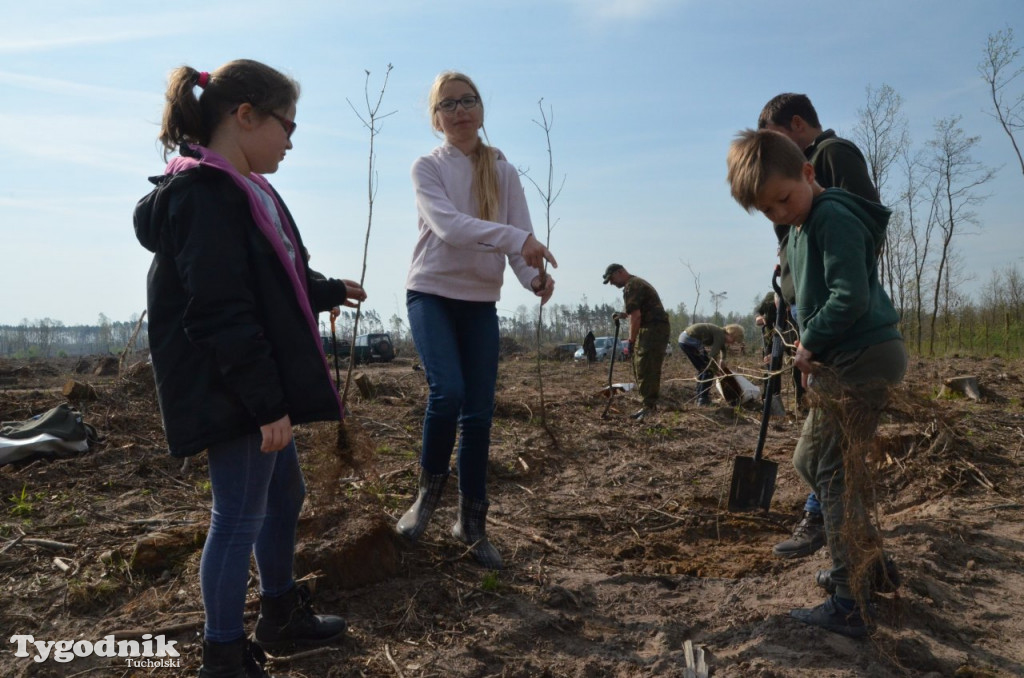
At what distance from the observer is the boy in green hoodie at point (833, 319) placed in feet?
7.48

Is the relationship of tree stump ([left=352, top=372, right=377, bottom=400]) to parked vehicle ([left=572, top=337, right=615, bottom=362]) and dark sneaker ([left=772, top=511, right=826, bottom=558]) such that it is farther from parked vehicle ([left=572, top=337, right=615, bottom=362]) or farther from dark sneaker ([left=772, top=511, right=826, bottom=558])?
parked vehicle ([left=572, top=337, right=615, bottom=362])

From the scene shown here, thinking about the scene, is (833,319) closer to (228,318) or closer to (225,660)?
(228,318)

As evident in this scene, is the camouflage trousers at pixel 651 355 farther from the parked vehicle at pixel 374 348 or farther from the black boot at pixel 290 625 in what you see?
the parked vehicle at pixel 374 348

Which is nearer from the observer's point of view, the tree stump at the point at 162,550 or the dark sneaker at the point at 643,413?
the tree stump at the point at 162,550

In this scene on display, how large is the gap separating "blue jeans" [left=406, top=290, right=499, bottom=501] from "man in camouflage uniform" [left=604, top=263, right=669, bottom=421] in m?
5.35

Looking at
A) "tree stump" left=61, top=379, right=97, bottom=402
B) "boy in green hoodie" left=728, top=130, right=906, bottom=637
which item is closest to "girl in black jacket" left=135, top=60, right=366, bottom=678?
"boy in green hoodie" left=728, top=130, right=906, bottom=637

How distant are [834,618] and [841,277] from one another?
110 centimetres

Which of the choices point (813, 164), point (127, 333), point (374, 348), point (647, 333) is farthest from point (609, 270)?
point (127, 333)

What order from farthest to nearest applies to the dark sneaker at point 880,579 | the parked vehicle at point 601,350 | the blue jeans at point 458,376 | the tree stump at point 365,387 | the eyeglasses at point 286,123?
the parked vehicle at point 601,350 → the tree stump at point 365,387 → the blue jeans at point 458,376 → the dark sneaker at point 880,579 → the eyeglasses at point 286,123

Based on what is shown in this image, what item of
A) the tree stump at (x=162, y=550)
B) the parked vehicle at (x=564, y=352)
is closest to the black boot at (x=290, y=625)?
the tree stump at (x=162, y=550)

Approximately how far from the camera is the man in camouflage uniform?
318 inches

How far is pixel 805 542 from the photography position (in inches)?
122

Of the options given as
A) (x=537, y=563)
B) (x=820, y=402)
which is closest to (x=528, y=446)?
(x=537, y=563)

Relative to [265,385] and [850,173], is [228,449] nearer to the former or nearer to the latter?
[265,385]
